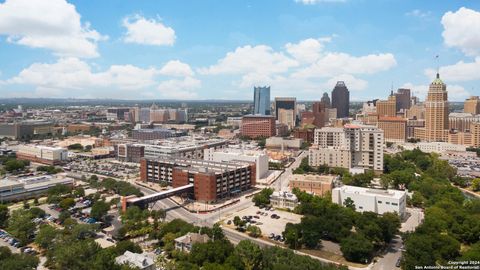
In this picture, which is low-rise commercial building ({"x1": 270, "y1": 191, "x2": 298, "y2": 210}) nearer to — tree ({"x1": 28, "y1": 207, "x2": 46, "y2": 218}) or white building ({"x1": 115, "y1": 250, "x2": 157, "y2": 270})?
white building ({"x1": 115, "y1": 250, "x2": 157, "y2": 270})

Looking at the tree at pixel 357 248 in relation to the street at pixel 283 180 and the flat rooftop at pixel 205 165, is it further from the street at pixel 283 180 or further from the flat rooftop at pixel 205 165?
the flat rooftop at pixel 205 165

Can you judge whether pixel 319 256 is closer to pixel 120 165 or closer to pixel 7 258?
pixel 7 258

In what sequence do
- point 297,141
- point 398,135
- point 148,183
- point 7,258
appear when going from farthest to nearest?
point 398,135 → point 297,141 → point 148,183 → point 7,258

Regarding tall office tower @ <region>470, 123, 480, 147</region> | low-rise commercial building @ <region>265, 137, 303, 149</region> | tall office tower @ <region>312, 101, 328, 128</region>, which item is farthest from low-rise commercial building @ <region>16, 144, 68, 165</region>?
tall office tower @ <region>470, 123, 480, 147</region>

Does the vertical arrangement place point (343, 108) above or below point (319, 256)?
above

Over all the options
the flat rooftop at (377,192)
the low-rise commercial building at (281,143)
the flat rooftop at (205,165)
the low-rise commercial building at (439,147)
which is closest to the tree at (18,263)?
the flat rooftop at (205,165)

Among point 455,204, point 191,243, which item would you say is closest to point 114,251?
point 191,243
